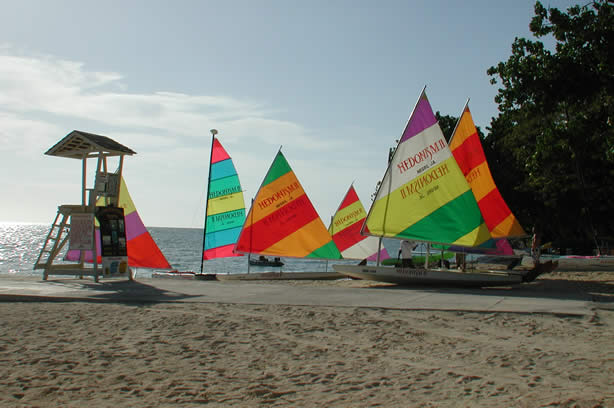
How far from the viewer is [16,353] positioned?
697cm

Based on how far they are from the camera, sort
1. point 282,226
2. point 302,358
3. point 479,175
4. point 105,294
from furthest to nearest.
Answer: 1. point 479,175
2. point 282,226
3. point 105,294
4. point 302,358

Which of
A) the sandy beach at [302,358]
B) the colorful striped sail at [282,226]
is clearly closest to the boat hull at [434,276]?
the colorful striped sail at [282,226]

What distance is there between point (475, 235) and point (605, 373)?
32.6 feet

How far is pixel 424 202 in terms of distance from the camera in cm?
1579

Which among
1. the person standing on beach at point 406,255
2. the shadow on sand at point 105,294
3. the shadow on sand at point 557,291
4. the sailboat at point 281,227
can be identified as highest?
the sailboat at point 281,227

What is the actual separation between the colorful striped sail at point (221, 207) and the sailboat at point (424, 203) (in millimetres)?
9723

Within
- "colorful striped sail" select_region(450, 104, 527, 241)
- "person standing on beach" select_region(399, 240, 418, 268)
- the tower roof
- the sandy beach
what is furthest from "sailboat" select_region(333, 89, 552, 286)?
the tower roof

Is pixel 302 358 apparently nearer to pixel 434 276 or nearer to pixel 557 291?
pixel 434 276

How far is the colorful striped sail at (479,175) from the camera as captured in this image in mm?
20125

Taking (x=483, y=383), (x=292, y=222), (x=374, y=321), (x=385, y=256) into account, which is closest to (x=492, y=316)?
(x=374, y=321)

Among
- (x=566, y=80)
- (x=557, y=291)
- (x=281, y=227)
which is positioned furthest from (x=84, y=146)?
(x=566, y=80)

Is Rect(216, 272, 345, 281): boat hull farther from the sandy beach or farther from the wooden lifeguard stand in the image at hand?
the sandy beach

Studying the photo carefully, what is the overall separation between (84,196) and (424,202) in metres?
9.45

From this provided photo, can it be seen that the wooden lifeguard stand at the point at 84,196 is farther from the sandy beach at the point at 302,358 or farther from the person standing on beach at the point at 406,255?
the person standing on beach at the point at 406,255
